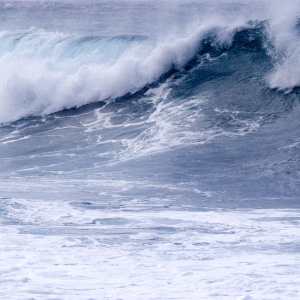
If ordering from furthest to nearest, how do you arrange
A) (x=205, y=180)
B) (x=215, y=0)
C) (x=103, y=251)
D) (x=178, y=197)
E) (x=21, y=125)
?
1. (x=215, y=0)
2. (x=21, y=125)
3. (x=205, y=180)
4. (x=178, y=197)
5. (x=103, y=251)

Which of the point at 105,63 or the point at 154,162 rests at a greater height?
the point at 105,63

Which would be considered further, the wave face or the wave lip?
the wave lip

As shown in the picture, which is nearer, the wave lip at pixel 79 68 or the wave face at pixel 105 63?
the wave face at pixel 105 63

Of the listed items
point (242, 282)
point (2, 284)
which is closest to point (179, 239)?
point (242, 282)

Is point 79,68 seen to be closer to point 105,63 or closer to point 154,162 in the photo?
point 105,63

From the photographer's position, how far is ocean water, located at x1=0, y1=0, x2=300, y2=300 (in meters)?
5.76

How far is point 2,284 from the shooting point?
5328 millimetres

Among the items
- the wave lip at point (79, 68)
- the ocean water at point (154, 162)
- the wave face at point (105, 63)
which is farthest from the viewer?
the wave lip at point (79, 68)

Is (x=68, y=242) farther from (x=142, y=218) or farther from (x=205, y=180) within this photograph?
(x=205, y=180)

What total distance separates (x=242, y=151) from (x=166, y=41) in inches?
251

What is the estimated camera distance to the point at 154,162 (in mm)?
10320

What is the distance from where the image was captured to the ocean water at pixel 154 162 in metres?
5.76

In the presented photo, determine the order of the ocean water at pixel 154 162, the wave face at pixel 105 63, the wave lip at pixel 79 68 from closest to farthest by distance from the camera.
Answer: the ocean water at pixel 154 162 → the wave face at pixel 105 63 → the wave lip at pixel 79 68

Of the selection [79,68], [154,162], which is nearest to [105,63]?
[79,68]
